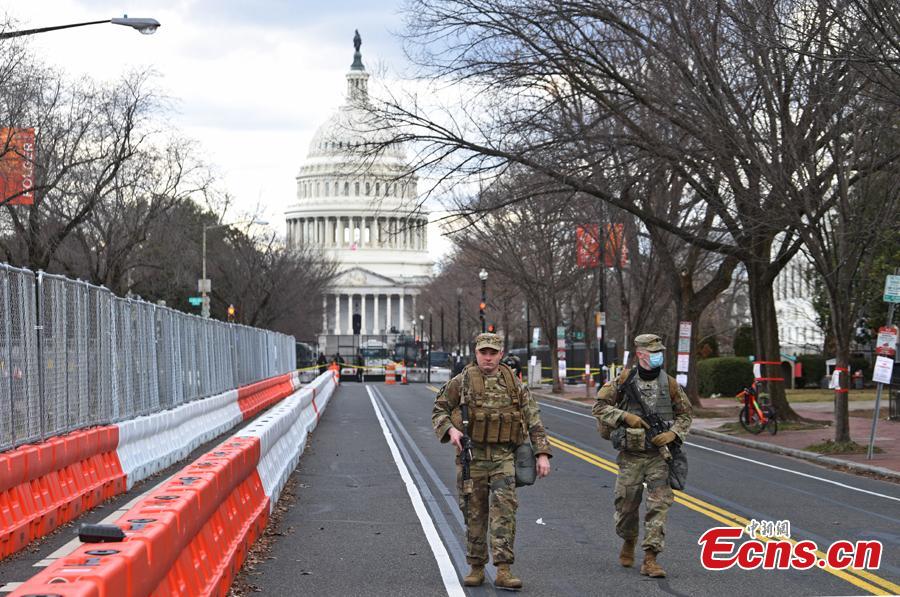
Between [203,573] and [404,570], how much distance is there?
2.71 m

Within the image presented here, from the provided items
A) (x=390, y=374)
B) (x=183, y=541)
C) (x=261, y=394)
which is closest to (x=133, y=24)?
(x=183, y=541)

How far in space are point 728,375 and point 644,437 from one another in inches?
1639

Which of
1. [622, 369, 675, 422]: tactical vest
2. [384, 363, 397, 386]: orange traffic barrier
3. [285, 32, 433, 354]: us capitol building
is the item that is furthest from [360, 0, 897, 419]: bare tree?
[285, 32, 433, 354]: us capitol building

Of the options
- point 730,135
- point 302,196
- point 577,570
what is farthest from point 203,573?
point 302,196

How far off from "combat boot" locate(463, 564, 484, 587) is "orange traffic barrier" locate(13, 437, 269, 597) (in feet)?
5.54

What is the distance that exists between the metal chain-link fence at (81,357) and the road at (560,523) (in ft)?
9.15

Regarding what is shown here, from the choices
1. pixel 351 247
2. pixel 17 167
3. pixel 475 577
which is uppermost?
pixel 351 247

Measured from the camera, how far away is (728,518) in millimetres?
14086

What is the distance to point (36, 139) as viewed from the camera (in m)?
34.7

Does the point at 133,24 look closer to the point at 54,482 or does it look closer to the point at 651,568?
the point at 54,482

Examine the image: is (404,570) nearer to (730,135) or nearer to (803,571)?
(803,571)

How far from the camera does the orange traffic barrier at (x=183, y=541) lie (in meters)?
5.28

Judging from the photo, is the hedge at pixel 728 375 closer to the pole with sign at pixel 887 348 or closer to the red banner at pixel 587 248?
the red banner at pixel 587 248

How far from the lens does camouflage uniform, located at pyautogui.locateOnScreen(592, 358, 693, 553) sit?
10250mm
